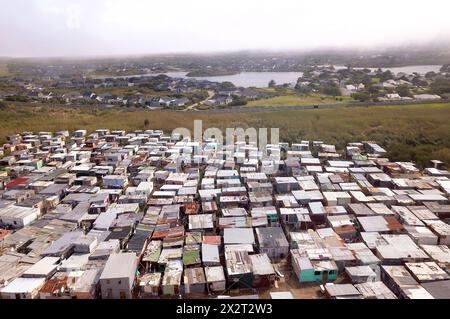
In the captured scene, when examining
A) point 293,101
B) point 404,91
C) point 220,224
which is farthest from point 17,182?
point 404,91

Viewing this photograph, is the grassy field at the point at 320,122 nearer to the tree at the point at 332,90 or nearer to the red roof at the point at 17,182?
the tree at the point at 332,90

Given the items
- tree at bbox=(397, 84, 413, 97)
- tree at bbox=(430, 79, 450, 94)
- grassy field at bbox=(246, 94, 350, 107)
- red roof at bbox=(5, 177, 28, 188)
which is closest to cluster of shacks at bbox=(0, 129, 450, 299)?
red roof at bbox=(5, 177, 28, 188)

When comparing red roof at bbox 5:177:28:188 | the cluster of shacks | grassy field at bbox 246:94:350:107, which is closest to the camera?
the cluster of shacks

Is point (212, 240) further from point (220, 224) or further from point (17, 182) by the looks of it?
point (17, 182)

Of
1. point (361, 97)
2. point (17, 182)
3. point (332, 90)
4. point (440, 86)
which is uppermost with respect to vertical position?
point (440, 86)

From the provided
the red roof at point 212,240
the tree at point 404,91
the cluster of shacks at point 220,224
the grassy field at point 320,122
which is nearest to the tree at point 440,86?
the tree at point 404,91

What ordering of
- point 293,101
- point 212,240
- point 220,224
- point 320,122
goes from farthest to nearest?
point 293,101
point 320,122
point 220,224
point 212,240

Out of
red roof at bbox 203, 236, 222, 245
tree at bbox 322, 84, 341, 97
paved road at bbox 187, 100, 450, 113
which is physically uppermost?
tree at bbox 322, 84, 341, 97

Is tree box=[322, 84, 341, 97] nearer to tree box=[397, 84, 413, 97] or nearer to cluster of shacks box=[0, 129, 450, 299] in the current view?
tree box=[397, 84, 413, 97]
